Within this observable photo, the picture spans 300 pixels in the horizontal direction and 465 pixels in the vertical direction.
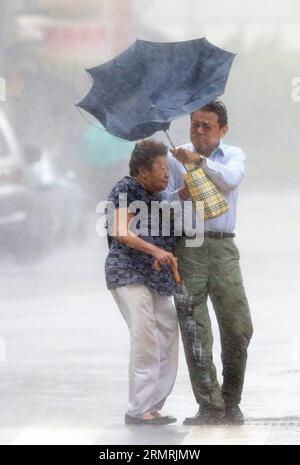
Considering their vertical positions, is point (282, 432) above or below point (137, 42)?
below

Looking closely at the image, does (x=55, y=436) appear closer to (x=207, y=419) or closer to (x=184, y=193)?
(x=207, y=419)

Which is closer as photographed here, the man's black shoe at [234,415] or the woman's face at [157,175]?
the woman's face at [157,175]

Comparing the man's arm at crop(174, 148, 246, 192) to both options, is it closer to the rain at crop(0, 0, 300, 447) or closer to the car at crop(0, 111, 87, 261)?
the rain at crop(0, 0, 300, 447)

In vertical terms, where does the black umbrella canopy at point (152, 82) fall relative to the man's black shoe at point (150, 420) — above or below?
above

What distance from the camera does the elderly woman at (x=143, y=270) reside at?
739 centimetres

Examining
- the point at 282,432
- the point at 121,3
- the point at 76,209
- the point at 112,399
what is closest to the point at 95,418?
the point at 112,399

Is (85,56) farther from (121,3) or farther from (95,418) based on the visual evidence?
(95,418)

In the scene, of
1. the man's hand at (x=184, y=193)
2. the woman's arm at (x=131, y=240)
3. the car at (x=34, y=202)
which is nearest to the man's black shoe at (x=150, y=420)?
the woman's arm at (x=131, y=240)

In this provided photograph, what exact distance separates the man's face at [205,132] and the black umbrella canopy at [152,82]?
143 millimetres

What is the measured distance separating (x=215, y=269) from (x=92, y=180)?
4.32ft

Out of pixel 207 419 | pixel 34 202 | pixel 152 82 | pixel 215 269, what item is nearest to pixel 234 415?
pixel 207 419

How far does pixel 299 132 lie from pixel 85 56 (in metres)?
1.14

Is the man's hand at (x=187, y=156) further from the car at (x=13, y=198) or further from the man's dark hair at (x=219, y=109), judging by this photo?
the car at (x=13, y=198)

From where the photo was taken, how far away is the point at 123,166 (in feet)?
27.6
